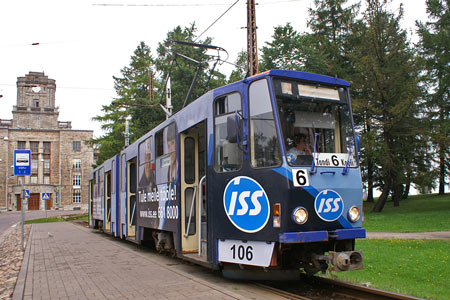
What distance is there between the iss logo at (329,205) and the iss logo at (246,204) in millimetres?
780

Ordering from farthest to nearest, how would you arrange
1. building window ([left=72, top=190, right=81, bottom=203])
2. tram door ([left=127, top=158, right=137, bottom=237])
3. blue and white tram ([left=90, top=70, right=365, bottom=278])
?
building window ([left=72, top=190, right=81, bottom=203]), tram door ([left=127, top=158, right=137, bottom=237]), blue and white tram ([left=90, top=70, right=365, bottom=278])

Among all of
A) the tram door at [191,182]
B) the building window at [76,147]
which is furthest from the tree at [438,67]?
the building window at [76,147]

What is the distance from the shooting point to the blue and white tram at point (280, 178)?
21.8 ft

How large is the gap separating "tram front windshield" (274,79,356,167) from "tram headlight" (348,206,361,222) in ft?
2.36

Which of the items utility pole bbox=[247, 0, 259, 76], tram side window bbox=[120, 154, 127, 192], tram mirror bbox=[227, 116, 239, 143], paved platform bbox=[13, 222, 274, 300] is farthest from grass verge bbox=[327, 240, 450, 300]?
utility pole bbox=[247, 0, 259, 76]

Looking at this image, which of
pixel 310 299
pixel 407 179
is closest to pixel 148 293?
pixel 310 299

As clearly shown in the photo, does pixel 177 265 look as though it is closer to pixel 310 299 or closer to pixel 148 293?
pixel 148 293

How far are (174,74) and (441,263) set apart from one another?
32.9m

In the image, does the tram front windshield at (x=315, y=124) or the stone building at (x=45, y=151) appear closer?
the tram front windshield at (x=315, y=124)

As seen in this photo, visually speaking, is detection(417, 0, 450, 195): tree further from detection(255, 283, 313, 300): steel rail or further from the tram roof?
detection(255, 283, 313, 300): steel rail

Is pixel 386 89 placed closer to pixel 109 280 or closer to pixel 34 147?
pixel 109 280

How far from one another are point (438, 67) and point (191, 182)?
29418 mm

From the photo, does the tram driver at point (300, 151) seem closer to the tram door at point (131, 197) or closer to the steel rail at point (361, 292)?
the steel rail at point (361, 292)

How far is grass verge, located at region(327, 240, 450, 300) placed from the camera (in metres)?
7.12
